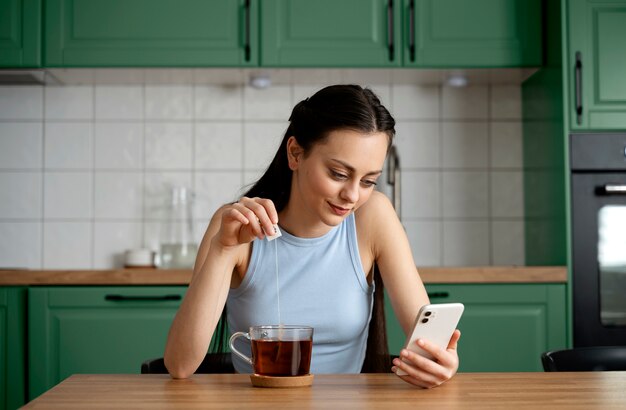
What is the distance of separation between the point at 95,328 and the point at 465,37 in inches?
68.7

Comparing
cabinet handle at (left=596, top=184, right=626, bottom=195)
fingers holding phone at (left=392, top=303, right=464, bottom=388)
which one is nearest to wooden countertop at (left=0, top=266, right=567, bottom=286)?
cabinet handle at (left=596, top=184, right=626, bottom=195)

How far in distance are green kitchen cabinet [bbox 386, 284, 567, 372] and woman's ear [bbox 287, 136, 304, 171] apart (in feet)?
4.38

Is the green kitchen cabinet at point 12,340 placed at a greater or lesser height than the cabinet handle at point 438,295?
lesser

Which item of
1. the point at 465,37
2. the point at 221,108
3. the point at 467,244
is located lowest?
the point at 467,244

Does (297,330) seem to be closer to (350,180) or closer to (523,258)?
(350,180)

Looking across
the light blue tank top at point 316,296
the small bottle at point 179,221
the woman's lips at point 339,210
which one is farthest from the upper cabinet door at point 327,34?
the woman's lips at point 339,210

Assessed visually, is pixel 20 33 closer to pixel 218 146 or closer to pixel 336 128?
pixel 218 146

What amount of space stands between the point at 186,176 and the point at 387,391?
239cm

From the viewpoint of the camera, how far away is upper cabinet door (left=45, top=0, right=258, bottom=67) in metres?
3.23

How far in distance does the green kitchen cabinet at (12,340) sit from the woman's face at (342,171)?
1.67 meters

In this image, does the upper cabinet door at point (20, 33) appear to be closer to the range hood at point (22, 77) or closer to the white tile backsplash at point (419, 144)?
the range hood at point (22, 77)

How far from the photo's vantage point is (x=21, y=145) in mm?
3545

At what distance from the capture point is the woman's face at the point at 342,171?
1619mm

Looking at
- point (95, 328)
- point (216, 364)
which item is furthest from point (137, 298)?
point (216, 364)
